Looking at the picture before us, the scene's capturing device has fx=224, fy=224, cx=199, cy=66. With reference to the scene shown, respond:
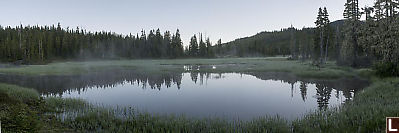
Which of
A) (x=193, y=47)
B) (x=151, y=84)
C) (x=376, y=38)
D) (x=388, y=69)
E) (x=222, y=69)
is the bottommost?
(x=151, y=84)

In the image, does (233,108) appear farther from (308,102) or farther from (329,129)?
(329,129)

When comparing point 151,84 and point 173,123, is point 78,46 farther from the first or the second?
point 173,123

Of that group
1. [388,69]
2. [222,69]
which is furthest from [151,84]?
[388,69]

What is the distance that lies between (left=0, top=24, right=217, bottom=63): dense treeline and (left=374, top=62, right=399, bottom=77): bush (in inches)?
3352

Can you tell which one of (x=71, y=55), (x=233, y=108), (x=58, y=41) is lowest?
(x=233, y=108)

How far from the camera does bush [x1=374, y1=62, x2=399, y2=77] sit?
22372mm

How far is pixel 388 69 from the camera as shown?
2294cm

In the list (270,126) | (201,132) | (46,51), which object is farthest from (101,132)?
(46,51)

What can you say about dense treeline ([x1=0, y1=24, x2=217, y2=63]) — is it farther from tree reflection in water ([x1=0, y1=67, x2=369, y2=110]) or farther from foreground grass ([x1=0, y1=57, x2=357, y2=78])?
tree reflection in water ([x1=0, y1=67, x2=369, y2=110])

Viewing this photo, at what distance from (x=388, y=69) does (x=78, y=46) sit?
335ft

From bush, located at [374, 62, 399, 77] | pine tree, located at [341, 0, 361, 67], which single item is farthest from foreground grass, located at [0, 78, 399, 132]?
pine tree, located at [341, 0, 361, 67]

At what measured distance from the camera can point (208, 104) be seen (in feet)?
50.3

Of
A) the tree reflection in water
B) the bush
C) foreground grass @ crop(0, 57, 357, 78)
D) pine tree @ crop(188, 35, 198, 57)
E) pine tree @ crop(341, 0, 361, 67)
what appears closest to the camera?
the tree reflection in water

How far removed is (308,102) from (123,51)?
10237 centimetres
